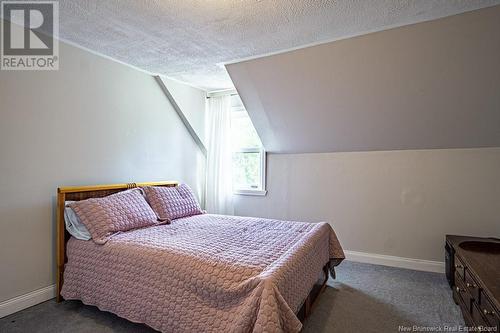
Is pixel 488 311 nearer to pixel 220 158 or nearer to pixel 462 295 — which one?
pixel 462 295

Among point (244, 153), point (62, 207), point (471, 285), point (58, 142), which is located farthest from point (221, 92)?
point (471, 285)

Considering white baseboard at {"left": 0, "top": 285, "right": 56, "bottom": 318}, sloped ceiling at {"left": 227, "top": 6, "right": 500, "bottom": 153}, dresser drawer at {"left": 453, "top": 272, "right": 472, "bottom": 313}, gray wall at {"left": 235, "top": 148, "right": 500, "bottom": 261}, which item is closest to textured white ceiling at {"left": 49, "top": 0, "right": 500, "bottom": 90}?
sloped ceiling at {"left": 227, "top": 6, "right": 500, "bottom": 153}

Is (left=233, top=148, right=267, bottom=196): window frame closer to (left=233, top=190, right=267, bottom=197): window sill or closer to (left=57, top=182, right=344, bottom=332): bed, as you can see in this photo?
(left=233, top=190, right=267, bottom=197): window sill

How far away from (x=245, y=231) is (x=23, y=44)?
242 centimetres

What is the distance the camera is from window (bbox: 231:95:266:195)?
4.09 metres

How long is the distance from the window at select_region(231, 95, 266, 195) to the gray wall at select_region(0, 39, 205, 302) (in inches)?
44.9

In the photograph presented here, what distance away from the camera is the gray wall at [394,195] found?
2.92 metres

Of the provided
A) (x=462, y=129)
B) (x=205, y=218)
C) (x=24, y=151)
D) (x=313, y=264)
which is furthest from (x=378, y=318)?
(x=24, y=151)

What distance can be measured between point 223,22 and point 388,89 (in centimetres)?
167

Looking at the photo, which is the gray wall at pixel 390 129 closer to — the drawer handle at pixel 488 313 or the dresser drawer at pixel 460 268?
the dresser drawer at pixel 460 268

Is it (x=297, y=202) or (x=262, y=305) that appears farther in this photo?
(x=297, y=202)

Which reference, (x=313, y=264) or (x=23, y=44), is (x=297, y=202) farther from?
(x=23, y=44)

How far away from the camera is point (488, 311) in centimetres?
149

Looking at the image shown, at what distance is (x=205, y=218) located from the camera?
3016 mm
